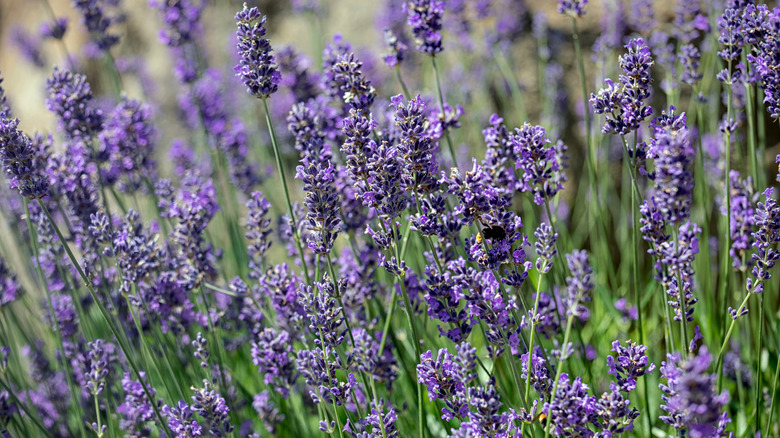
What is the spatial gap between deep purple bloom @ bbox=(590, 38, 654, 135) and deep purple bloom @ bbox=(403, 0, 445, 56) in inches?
31.2

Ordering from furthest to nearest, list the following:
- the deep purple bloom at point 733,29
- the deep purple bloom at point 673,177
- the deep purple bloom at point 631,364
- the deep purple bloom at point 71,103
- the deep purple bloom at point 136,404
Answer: the deep purple bloom at point 71,103 < the deep purple bloom at point 136,404 < the deep purple bloom at point 733,29 < the deep purple bloom at point 631,364 < the deep purple bloom at point 673,177

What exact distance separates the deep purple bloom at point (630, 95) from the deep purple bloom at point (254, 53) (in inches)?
39.8

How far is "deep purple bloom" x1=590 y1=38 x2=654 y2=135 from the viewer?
1820 millimetres

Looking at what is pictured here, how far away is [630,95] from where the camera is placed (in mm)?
1851

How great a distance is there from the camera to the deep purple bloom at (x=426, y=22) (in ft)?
7.98

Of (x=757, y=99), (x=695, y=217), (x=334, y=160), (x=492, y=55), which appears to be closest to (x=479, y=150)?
(x=492, y=55)

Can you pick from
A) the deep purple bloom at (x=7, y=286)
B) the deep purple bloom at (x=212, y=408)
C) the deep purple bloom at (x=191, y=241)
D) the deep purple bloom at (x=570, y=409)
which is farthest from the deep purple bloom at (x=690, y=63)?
the deep purple bloom at (x=7, y=286)

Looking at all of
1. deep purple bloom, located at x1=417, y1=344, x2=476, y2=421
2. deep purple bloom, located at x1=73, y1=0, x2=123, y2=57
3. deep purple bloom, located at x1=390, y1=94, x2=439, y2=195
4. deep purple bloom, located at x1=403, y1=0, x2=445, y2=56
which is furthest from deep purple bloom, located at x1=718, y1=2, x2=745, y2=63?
deep purple bloom, located at x1=73, y1=0, x2=123, y2=57

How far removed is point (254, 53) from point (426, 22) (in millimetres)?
755

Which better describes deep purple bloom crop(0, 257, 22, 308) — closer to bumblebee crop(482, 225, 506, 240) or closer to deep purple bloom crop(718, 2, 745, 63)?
bumblebee crop(482, 225, 506, 240)

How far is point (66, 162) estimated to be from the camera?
269 cm

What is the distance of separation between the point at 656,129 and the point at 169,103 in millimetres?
6008

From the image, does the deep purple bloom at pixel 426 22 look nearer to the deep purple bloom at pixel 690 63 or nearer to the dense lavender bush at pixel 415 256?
the dense lavender bush at pixel 415 256

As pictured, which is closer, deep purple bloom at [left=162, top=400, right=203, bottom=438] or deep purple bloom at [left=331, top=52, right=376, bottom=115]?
→ deep purple bloom at [left=162, top=400, right=203, bottom=438]
